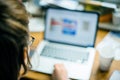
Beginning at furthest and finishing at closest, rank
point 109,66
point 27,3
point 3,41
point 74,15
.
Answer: point 27,3
point 74,15
point 109,66
point 3,41

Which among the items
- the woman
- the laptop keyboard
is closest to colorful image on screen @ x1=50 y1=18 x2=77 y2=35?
the laptop keyboard

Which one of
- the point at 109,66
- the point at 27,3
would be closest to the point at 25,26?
the point at 109,66

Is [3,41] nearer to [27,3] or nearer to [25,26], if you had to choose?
[25,26]

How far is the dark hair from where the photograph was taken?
2.32ft

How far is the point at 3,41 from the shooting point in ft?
2.33

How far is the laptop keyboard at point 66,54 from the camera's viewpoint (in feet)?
4.32

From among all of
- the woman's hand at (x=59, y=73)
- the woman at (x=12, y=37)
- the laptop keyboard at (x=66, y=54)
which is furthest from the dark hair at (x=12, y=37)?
the laptop keyboard at (x=66, y=54)

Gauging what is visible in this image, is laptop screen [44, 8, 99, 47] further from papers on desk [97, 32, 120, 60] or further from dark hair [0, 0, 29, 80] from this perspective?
dark hair [0, 0, 29, 80]

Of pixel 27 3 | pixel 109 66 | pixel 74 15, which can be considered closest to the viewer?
pixel 109 66

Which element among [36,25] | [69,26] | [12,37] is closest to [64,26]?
[69,26]

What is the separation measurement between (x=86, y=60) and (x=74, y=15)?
0.27 metres

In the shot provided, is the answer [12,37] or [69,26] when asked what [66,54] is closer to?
[69,26]

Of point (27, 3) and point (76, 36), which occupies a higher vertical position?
point (27, 3)

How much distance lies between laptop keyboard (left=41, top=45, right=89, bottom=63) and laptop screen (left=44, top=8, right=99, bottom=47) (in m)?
0.06
